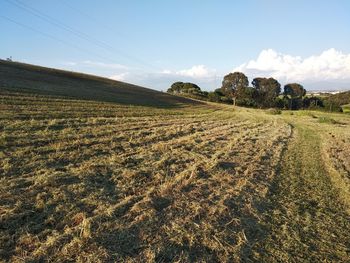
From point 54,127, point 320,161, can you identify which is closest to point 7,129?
point 54,127

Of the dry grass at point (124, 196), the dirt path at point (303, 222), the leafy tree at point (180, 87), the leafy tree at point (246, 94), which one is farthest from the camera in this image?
the leafy tree at point (180, 87)

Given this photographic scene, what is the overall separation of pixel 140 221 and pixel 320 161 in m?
9.82

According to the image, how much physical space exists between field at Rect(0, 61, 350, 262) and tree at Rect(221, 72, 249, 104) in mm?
77777

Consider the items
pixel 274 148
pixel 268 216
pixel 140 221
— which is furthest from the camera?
pixel 274 148

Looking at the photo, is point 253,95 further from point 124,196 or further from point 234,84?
point 124,196

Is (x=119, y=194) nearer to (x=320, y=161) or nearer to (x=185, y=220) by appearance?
(x=185, y=220)

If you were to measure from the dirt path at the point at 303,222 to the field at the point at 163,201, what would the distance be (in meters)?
0.02

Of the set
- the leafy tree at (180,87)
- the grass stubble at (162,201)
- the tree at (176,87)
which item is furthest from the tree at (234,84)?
the grass stubble at (162,201)

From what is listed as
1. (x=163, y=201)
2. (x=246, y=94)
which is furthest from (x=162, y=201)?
(x=246, y=94)

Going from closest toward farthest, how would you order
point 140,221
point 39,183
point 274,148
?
point 140,221, point 39,183, point 274,148

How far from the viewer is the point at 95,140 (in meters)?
14.0

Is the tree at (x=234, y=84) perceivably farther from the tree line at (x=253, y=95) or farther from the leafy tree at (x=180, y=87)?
the leafy tree at (x=180, y=87)

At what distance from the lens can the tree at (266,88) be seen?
306 feet

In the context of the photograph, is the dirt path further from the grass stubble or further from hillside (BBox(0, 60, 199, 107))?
hillside (BBox(0, 60, 199, 107))
